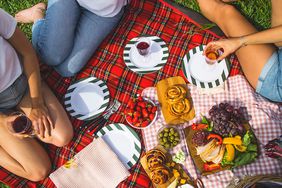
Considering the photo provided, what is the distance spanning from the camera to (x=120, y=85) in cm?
348

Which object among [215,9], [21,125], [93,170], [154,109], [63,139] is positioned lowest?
[93,170]

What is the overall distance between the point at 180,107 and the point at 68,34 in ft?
4.46

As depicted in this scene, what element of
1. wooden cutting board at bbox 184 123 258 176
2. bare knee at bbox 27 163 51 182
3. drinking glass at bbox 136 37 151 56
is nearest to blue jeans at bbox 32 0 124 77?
drinking glass at bbox 136 37 151 56

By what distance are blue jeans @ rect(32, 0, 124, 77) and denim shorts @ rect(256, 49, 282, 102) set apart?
1619 mm

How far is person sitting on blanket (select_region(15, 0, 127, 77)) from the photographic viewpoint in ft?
10.9

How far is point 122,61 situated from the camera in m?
3.55

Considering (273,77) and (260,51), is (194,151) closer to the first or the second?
(273,77)

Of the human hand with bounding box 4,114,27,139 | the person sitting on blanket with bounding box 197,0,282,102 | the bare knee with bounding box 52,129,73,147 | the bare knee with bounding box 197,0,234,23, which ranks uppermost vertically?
the bare knee with bounding box 197,0,234,23

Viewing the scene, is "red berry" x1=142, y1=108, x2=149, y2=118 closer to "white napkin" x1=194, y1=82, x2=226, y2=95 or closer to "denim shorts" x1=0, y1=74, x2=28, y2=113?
"white napkin" x1=194, y1=82, x2=226, y2=95

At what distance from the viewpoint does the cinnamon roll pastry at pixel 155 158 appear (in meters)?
2.97

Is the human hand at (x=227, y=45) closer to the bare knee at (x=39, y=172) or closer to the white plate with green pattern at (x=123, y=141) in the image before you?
the white plate with green pattern at (x=123, y=141)

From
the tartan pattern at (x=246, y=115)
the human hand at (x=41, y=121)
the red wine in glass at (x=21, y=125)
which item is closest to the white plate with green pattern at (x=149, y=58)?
the tartan pattern at (x=246, y=115)

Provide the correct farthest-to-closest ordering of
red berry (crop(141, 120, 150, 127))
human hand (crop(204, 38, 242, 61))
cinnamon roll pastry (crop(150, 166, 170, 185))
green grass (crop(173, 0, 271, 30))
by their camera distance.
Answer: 1. green grass (crop(173, 0, 271, 30))
2. red berry (crop(141, 120, 150, 127))
3. human hand (crop(204, 38, 242, 61))
4. cinnamon roll pastry (crop(150, 166, 170, 185))

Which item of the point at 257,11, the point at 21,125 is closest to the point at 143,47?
the point at 21,125
